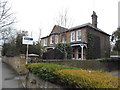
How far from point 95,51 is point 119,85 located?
633 inches

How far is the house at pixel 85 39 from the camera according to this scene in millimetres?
16609

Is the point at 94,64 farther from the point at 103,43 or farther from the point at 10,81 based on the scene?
the point at 103,43

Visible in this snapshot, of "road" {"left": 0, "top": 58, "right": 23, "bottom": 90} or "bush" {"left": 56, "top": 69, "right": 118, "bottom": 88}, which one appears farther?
"road" {"left": 0, "top": 58, "right": 23, "bottom": 90}

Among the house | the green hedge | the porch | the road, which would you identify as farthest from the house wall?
the green hedge

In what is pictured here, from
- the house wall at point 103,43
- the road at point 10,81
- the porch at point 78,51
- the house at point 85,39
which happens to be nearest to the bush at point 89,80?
the road at point 10,81

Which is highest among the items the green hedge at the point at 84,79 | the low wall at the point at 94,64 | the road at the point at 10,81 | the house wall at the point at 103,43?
the house wall at the point at 103,43

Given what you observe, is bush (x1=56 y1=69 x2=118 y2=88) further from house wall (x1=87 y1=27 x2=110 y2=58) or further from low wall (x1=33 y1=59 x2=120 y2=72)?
house wall (x1=87 y1=27 x2=110 y2=58)

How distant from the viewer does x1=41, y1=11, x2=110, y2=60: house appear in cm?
1661

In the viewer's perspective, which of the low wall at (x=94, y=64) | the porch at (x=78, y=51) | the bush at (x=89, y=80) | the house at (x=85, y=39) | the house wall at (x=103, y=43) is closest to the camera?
the bush at (x=89, y=80)

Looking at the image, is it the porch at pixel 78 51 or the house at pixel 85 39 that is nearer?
the house at pixel 85 39

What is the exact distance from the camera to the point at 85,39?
16656 millimetres

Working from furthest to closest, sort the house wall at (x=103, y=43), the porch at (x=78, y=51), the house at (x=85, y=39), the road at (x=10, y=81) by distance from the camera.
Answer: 1. the house wall at (x=103, y=43)
2. the porch at (x=78, y=51)
3. the house at (x=85, y=39)
4. the road at (x=10, y=81)

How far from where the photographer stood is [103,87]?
79.8 inches

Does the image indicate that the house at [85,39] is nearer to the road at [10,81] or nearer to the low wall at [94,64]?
the low wall at [94,64]
